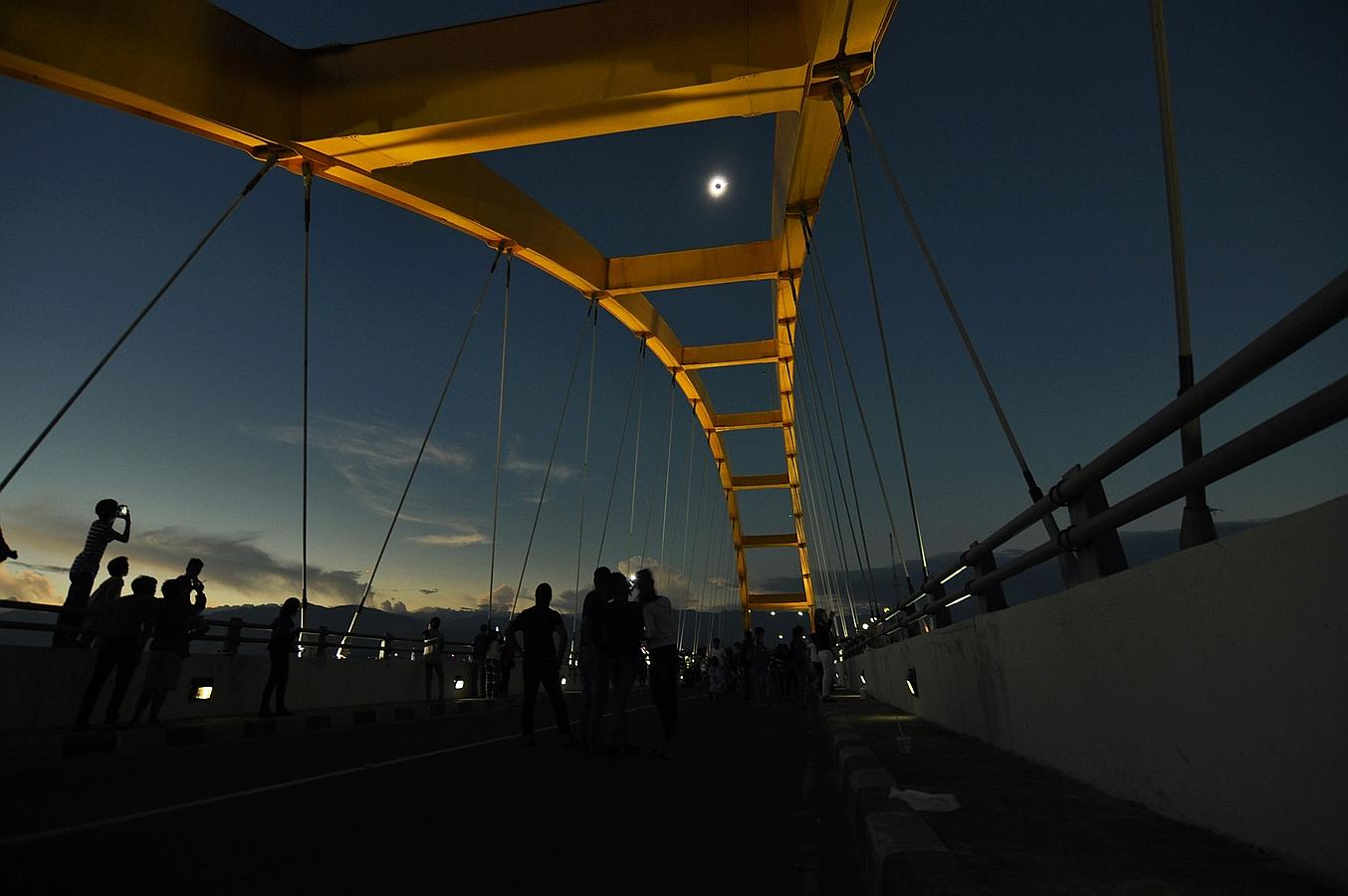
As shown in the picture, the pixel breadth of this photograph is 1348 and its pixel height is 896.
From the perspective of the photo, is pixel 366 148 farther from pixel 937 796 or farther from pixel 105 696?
pixel 937 796

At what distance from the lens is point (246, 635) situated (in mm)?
11328

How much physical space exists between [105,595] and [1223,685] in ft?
32.6

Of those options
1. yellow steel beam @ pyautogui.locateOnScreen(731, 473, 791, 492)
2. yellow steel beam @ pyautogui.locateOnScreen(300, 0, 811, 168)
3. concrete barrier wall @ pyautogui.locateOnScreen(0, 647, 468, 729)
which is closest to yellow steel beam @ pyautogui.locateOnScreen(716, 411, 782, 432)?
yellow steel beam @ pyautogui.locateOnScreen(731, 473, 791, 492)

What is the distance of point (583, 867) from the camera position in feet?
10.8

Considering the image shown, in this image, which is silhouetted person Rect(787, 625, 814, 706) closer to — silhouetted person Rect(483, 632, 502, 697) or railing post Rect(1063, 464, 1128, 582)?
silhouetted person Rect(483, 632, 502, 697)

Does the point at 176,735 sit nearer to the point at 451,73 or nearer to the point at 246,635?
the point at 246,635

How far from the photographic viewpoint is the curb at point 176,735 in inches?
271

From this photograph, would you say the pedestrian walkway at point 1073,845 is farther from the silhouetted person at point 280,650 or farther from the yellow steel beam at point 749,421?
the yellow steel beam at point 749,421

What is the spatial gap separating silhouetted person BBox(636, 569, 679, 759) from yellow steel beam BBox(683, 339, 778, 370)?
19.6m

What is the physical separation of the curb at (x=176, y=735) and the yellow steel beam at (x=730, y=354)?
55.9ft

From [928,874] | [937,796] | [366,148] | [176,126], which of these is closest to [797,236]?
[366,148]

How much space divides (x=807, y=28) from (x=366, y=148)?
246 inches

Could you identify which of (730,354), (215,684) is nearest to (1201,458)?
(215,684)

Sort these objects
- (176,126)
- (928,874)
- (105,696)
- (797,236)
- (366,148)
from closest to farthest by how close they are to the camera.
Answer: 1. (928,874)
2. (105,696)
3. (176,126)
4. (366,148)
5. (797,236)
